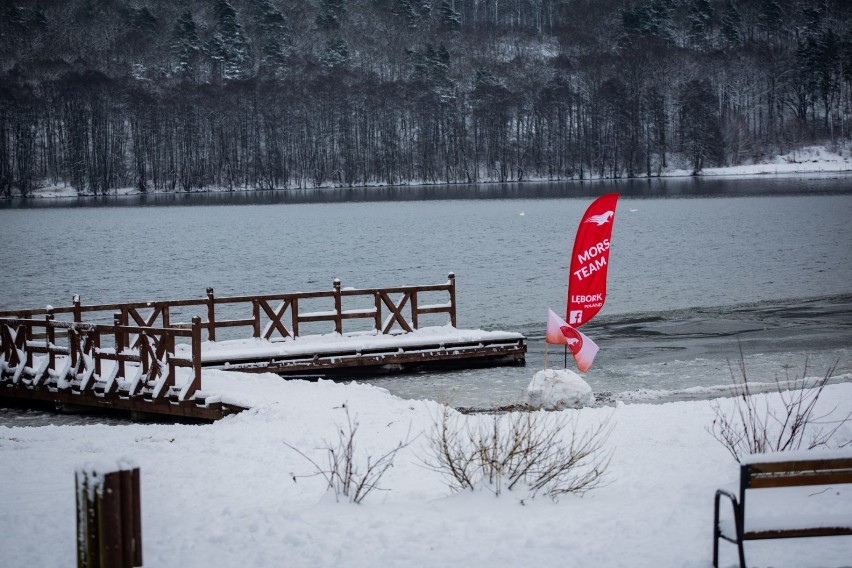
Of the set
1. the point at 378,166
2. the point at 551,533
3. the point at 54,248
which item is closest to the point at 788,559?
the point at 551,533

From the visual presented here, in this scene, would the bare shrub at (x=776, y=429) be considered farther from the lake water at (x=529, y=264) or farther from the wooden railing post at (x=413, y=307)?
the wooden railing post at (x=413, y=307)

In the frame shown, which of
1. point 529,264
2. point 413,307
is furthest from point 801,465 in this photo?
point 529,264

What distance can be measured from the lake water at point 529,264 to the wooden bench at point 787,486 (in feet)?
32.8

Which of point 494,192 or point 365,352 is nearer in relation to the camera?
point 365,352

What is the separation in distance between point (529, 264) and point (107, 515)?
43.8 m

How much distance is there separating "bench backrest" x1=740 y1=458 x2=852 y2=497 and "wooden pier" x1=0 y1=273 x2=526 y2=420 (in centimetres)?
919

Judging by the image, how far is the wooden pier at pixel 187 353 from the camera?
13945 millimetres

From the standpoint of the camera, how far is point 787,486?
5.61 m

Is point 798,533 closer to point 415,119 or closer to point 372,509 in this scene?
point 372,509

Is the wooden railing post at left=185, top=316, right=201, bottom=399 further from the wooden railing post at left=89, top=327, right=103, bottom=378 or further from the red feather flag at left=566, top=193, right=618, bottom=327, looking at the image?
the red feather flag at left=566, top=193, right=618, bottom=327

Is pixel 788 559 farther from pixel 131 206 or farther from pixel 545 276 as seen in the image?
pixel 131 206

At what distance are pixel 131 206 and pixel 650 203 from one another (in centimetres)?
6589

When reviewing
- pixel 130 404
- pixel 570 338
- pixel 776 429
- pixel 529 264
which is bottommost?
pixel 529 264

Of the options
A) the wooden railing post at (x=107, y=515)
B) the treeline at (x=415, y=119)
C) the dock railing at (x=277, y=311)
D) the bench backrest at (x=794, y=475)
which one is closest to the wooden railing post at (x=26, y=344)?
the dock railing at (x=277, y=311)
